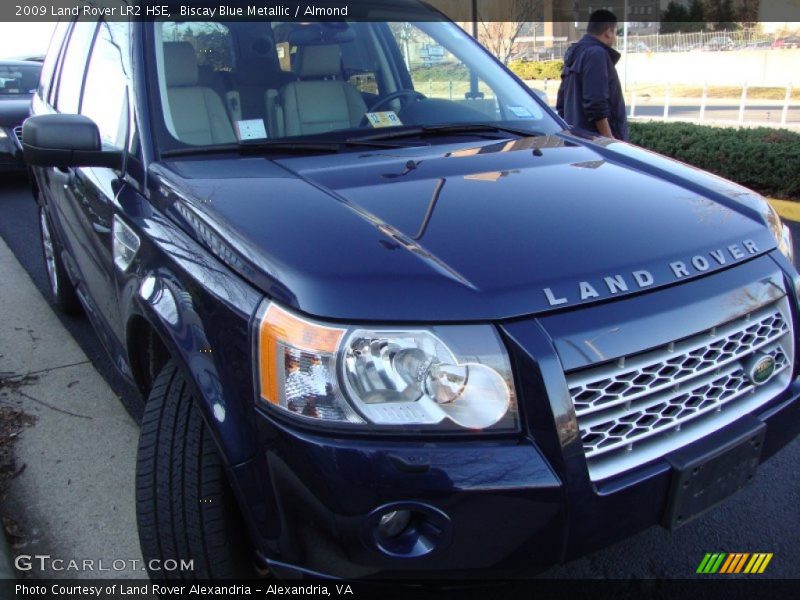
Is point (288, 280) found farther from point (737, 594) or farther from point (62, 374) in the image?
point (62, 374)

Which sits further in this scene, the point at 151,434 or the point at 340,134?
the point at 340,134

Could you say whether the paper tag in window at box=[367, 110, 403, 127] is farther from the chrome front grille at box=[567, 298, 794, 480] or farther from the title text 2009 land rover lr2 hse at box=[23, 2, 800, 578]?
the chrome front grille at box=[567, 298, 794, 480]

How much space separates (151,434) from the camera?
1.91 m

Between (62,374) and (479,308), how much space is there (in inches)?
113

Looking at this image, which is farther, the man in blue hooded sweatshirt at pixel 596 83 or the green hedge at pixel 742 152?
the green hedge at pixel 742 152

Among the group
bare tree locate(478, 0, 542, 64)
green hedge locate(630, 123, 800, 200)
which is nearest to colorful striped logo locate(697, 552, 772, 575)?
green hedge locate(630, 123, 800, 200)

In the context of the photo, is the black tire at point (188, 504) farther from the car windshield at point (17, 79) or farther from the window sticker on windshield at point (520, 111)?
the car windshield at point (17, 79)

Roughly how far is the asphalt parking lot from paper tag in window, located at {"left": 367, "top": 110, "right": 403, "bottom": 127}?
5.42 feet

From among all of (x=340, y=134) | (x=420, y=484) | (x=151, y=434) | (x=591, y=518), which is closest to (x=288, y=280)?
(x=420, y=484)

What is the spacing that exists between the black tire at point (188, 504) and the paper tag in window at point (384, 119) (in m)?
1.31

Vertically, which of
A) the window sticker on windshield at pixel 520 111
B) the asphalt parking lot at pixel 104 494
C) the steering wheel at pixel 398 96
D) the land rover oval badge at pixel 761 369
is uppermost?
the steering wheel at pixel 398 96

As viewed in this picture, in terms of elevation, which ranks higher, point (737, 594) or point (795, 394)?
point (795, 394)

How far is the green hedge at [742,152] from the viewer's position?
667 centimetres

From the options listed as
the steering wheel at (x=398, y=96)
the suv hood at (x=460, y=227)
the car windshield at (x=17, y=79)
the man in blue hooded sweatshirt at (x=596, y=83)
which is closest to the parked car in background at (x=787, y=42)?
the man in blue hooded sweatshirt at (x=596, y=83)
